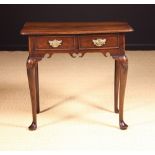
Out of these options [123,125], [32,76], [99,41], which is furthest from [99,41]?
[123,125]

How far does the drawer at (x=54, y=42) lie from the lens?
215 cm

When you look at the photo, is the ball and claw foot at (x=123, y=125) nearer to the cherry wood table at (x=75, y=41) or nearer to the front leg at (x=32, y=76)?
the cherry wood table at (x=75, y=41)

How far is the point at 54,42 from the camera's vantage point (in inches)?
84.7

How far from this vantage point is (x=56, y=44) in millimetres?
2158

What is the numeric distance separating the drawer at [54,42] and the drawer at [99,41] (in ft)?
→ 0.22

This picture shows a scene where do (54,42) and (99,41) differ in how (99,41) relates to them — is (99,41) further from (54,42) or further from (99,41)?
(54,42)

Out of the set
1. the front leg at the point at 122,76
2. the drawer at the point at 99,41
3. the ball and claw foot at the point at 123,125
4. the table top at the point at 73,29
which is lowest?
the ball and claw foot at the point at 123,125

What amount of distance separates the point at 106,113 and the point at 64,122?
1.10 feet

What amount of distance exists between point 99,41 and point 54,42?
27 cm

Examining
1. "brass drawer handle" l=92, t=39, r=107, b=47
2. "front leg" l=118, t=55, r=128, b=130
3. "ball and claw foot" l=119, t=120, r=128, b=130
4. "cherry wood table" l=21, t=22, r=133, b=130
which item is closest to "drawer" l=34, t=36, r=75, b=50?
"cherry wood table" l=21, t=22, r=133, b=130

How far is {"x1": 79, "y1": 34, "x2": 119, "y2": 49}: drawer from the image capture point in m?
2.16

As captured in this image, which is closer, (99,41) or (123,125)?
(99,41)

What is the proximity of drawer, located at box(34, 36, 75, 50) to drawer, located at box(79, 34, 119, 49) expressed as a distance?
66 millimetres

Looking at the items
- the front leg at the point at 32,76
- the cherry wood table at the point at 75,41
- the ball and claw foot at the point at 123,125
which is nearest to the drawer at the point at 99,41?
the cherry wood table at the point at 75,41
